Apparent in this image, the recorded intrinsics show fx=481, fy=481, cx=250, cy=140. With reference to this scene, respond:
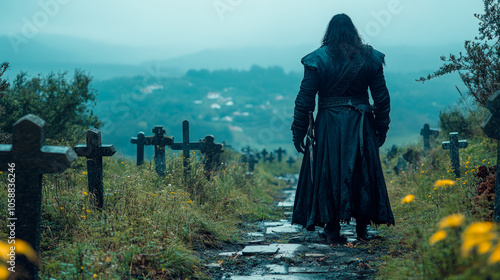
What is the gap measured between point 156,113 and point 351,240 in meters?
112

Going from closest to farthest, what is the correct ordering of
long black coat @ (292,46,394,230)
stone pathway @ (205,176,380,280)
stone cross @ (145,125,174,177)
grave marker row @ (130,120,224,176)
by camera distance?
stone pathway @ (205,176,380,280), long black coat @ (292,46,394,230), stone cross @ (145,125,174,177), grave marker row @ (130,120,224,176)

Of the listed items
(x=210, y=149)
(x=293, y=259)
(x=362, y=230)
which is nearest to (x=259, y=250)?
(x=293, y=259)

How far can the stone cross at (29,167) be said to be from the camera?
322 centimetres

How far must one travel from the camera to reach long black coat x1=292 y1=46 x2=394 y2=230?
538 cm

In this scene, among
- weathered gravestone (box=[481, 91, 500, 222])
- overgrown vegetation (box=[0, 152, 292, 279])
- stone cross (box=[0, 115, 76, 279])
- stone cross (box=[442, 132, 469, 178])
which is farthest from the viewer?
stone cross (box=[442, 132, 469, 178])

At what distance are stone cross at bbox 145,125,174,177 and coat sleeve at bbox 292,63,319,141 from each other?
420 cm

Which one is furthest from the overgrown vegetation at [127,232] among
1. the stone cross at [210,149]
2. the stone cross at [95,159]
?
the stone cross at [210,149]

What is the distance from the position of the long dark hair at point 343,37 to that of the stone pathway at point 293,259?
2.21m

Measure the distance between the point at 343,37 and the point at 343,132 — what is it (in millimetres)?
1088

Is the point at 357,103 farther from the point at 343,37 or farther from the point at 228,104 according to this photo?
the point at 228,104

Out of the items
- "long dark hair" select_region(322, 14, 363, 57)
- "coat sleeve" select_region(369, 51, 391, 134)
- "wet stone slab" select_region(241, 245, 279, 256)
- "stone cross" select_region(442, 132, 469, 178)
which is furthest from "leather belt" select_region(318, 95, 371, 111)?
"stone cross" select_region(442, 132, 469, 178)

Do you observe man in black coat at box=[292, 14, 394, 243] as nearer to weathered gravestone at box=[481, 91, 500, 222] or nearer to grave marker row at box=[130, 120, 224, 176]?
weathered gravestone at box=[481, 91, 500, 222]

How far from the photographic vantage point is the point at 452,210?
124 inches

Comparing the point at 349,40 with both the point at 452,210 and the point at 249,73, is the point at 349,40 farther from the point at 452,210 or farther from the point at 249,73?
the point at 249,73
